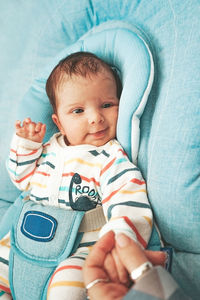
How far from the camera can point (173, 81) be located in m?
0.78

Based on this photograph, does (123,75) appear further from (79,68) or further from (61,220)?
(61,220)

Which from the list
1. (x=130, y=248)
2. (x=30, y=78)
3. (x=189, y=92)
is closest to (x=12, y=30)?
(x=30, y=78)

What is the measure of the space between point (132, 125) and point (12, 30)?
2.94 feet

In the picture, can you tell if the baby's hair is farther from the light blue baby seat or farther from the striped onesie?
the striped onesie

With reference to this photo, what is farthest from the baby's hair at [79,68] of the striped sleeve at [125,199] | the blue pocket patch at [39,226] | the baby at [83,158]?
the blue pocket patch at [39,226]

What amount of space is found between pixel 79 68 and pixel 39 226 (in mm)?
513

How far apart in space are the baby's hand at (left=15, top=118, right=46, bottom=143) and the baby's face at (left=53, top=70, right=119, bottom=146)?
107mm

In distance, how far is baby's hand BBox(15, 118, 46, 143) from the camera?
1.01 m

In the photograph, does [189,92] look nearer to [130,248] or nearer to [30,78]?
[130,248]

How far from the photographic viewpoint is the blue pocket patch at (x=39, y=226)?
838mm

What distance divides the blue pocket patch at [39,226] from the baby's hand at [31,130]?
0.27 m

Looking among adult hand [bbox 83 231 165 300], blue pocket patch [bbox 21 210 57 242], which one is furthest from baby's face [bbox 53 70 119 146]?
adult hand [bbox 83 231 165 300]

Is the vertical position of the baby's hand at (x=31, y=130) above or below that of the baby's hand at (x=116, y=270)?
above

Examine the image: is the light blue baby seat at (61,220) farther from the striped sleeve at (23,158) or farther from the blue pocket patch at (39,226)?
the striped sleeve at (23,158)
